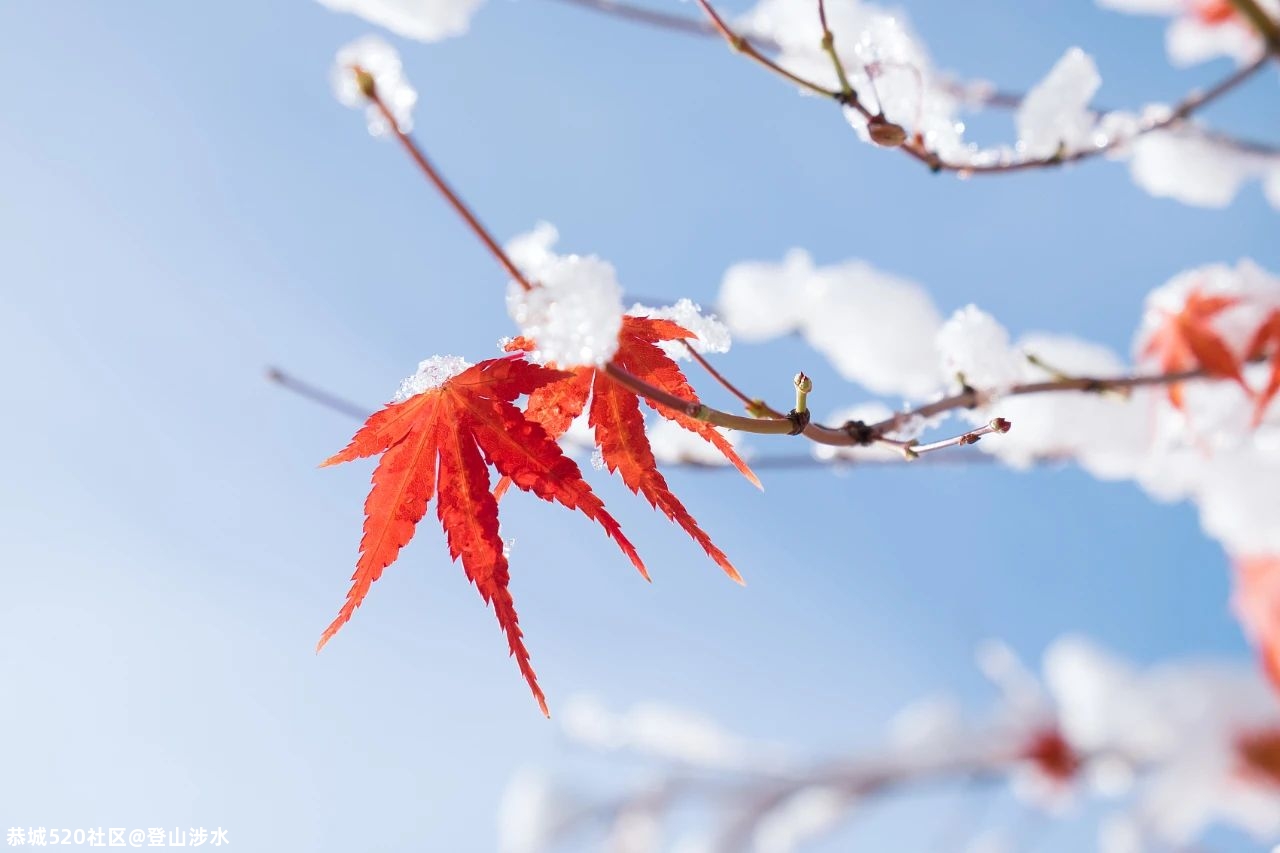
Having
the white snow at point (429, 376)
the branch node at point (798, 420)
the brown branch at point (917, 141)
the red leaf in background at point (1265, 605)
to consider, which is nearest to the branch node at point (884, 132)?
the brown branch at point (917, 141)

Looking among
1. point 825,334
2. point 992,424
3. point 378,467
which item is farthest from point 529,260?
point 825,334

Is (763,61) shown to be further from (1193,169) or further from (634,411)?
(1193,169)

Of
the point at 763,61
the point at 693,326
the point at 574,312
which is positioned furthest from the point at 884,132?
the point at 574,312

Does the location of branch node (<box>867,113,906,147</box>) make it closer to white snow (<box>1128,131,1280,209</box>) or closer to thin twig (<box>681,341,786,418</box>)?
thin twig (<box>681,341,786,418</box>)

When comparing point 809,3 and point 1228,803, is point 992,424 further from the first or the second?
point 1228,803

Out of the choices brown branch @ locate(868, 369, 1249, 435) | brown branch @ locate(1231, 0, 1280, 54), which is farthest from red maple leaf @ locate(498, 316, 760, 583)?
brown branch @ locate(1231, 0, 1280, 54)
